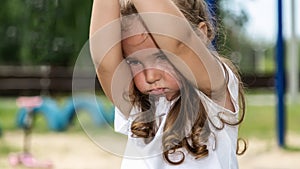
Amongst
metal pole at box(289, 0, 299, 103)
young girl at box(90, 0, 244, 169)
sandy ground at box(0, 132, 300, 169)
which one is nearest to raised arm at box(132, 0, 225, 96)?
young girl at box(90, 0, 244, 169)

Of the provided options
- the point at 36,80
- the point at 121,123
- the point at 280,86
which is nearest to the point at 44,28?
the point at 280,86

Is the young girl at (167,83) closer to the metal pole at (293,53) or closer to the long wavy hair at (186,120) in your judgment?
the long wavy hair at (186,120)

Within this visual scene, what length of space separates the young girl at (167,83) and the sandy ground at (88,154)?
3283 mm

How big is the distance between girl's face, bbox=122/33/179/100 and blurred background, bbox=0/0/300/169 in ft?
0.49

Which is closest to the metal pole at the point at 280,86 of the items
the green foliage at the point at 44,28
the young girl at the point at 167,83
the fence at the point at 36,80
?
the green foliage at the point at 44,28

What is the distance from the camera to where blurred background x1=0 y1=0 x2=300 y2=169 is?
5086 mm

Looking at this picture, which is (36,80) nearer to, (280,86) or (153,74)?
(280,86)

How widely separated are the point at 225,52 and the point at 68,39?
7335 millimetres

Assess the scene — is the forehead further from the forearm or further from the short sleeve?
the short sleeve

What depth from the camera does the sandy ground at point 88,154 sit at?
527 centimetres

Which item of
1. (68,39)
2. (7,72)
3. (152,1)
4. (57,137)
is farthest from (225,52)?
(7,72)

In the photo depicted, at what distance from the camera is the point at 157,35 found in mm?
1029

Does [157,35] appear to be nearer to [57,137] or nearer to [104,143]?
[104,143]

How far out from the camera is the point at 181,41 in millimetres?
1039
